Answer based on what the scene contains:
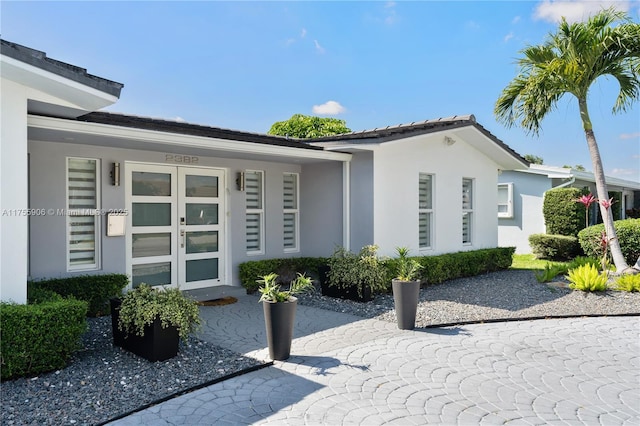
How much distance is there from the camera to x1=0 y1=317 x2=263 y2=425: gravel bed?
12.6 feet

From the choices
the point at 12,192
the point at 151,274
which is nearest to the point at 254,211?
the point at 151,274

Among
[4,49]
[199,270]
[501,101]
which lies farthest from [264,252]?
[501,101]

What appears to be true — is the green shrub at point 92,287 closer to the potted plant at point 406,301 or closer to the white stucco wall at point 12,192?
the white stucco wall at point 12,192

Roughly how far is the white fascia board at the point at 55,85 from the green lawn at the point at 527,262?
41.6ft

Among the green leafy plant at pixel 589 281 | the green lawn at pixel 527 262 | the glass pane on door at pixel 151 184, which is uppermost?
the glass pane on door at pixel 151 184

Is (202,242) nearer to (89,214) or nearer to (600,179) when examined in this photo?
(89,214)

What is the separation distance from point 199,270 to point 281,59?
880 centimetres

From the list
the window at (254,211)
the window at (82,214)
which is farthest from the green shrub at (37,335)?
the window at (254,211)

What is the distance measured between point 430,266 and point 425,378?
567 centimetres

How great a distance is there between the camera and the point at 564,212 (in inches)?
634

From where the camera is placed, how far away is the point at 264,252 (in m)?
10.1

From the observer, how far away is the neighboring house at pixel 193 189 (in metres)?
5.07

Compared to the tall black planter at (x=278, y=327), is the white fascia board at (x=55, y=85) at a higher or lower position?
higher

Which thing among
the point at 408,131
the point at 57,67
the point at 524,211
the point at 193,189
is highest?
the point at 408,131
